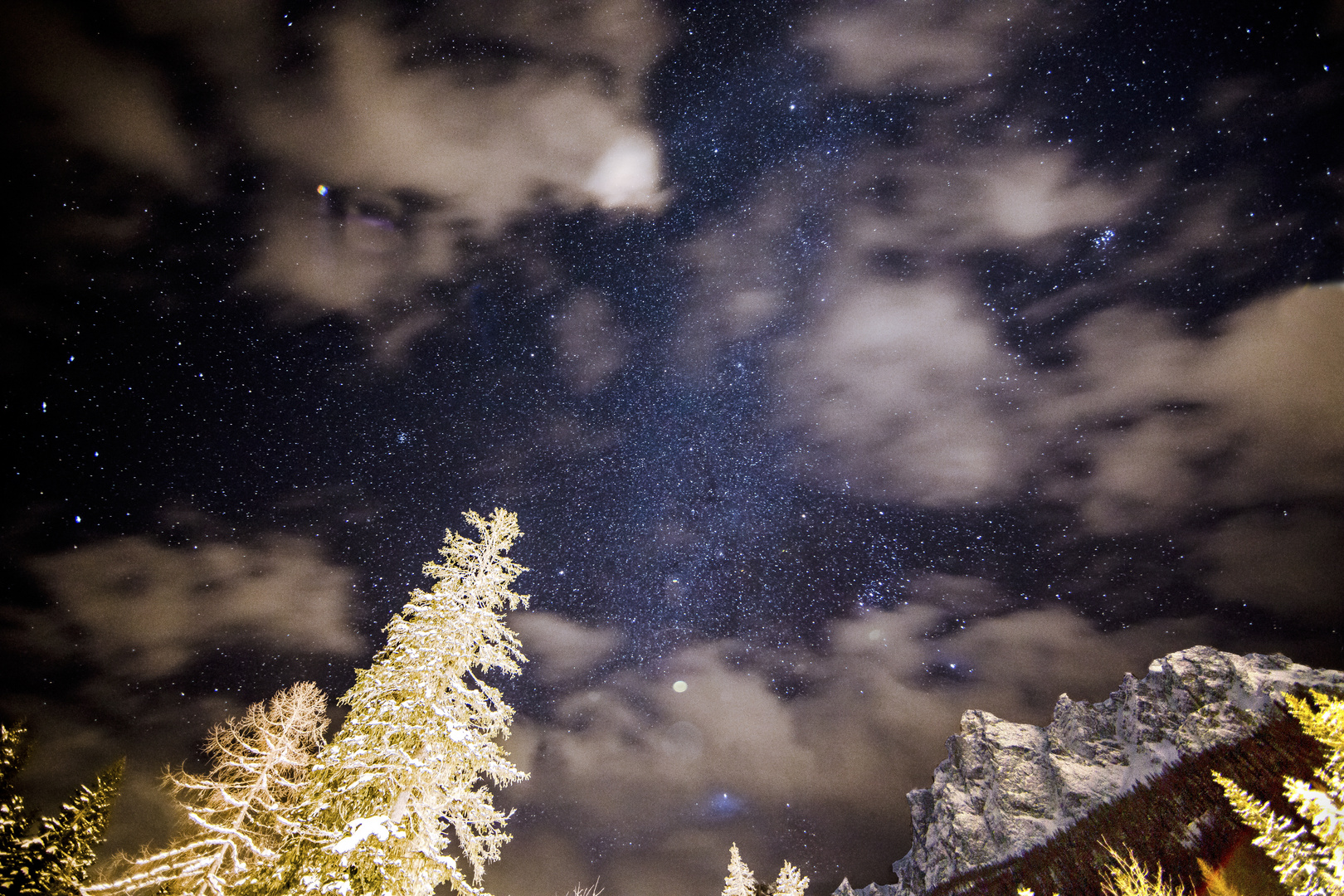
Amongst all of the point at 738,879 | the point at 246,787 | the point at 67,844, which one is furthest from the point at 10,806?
the point at 738,879

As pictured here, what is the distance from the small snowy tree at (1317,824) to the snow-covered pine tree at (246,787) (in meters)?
17.1

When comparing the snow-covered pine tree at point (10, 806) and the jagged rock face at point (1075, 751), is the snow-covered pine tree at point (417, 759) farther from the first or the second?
the jagged rock face at point (1075, 751)

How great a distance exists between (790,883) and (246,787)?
2316cm

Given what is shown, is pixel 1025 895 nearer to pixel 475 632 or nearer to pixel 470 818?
pixel 470 818

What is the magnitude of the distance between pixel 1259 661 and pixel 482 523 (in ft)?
736

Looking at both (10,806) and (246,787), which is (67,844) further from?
(246,787)

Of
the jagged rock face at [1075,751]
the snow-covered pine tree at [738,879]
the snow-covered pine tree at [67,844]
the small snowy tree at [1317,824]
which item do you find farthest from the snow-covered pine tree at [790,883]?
the jagged rock face at [1075,751]

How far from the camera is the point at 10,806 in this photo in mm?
12922

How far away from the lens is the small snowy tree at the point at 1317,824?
7664 mm

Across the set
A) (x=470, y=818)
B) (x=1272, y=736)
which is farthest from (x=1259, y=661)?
(x=470, y=818)

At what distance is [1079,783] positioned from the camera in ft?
500

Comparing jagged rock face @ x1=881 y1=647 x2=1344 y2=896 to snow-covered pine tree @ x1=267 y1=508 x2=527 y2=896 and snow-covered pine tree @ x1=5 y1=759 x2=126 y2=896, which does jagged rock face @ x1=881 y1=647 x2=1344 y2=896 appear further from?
snow-covered pine tree @ x1=5 y1=759 x2=126 y2=896

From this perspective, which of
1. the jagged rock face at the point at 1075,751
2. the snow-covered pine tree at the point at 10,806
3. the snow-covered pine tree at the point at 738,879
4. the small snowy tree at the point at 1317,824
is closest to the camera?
the small snowy tree at the point at 1317,824

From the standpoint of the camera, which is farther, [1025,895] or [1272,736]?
[1272,736]
